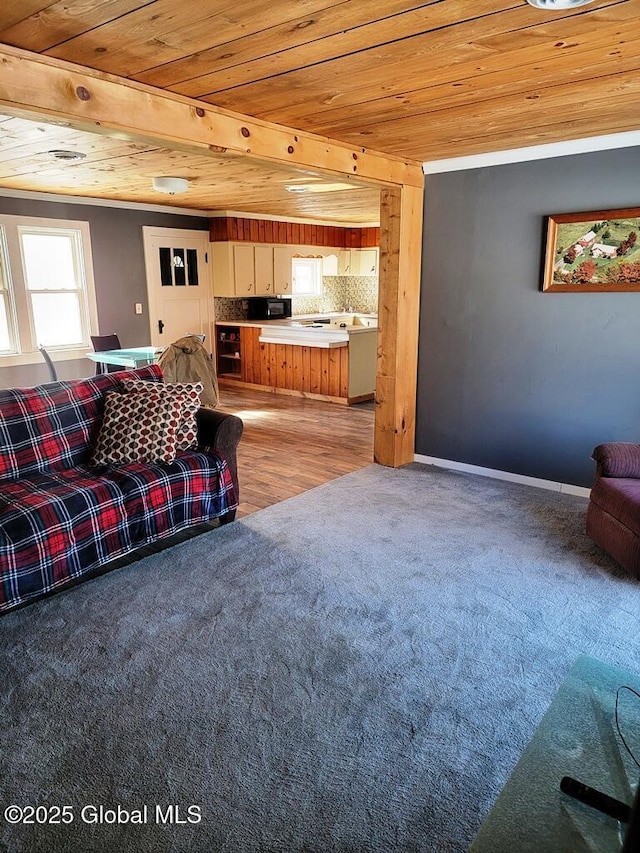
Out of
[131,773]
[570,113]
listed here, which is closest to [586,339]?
[570,113]

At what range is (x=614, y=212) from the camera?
12.1 ft

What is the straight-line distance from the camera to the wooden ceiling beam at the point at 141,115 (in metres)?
2.25

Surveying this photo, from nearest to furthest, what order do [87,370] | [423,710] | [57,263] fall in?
[423,710], [57,263], [87,370]

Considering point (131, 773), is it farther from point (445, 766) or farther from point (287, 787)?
point (445, 766)

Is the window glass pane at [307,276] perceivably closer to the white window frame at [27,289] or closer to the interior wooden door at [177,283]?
the interior wooden door at [177,283]

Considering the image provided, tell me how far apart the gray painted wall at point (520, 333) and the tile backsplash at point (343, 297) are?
4946 mm

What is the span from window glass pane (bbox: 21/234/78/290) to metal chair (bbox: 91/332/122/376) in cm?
71

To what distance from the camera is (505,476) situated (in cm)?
450

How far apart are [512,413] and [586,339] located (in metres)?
0.74

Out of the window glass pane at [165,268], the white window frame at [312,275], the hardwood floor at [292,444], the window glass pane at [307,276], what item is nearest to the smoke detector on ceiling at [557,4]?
the hardwood floor at [292,444]

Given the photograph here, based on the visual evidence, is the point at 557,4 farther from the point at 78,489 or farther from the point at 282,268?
the point at 282,268

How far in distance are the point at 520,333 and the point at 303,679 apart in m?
3.02

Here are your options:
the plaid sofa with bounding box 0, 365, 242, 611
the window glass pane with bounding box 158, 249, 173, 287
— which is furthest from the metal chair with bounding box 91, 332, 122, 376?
the plaid sofa with bounding box 0, 365, 242, 611

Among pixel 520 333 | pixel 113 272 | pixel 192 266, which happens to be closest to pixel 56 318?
pixel 113 272
